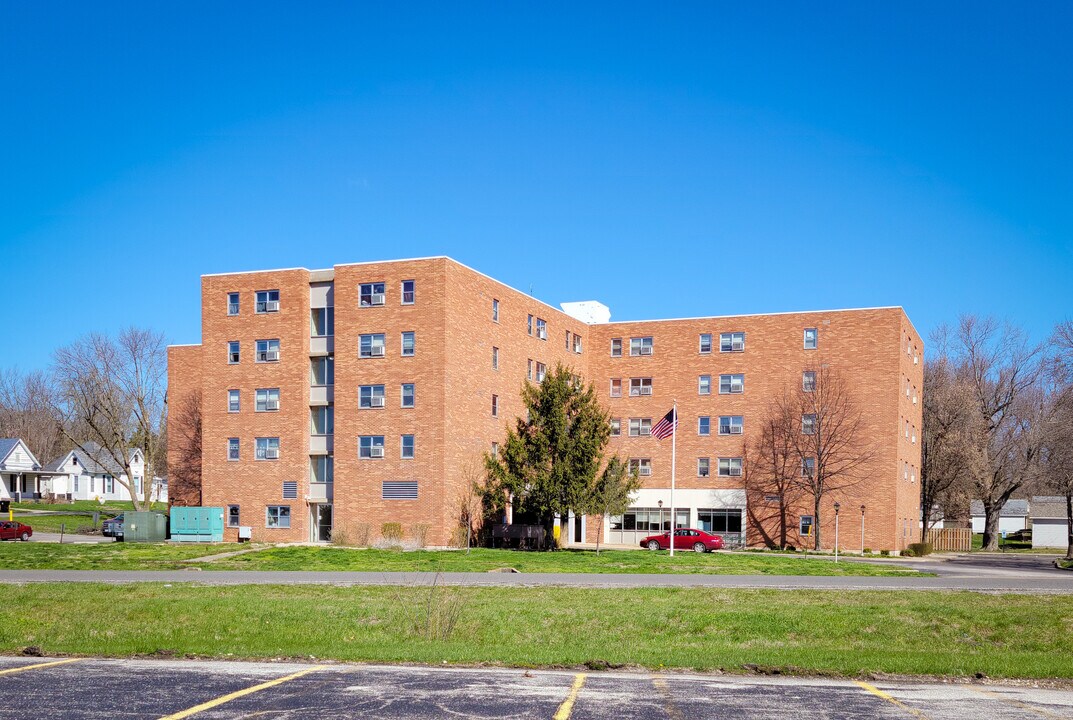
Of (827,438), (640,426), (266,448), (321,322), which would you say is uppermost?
(321,322)

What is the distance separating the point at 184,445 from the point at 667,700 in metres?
63.1

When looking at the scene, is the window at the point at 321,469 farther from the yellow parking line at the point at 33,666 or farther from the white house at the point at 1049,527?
the white house at the point at 1049,527

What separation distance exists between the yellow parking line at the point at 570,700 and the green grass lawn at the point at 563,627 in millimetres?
1526

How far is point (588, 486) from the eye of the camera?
5512 cm

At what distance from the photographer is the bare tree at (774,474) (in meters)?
66.2

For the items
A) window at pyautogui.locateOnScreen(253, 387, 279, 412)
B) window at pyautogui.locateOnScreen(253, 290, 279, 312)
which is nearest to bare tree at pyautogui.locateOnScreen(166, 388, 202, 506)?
window at pyautogui.locateOnScreen(253, 387, 279, 412)

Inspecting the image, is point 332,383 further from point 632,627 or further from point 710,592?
point 632,627

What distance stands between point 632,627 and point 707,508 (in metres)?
48.0

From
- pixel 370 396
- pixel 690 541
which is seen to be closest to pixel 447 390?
pixel 370 396

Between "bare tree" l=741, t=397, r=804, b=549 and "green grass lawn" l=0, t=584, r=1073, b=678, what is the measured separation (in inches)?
1576

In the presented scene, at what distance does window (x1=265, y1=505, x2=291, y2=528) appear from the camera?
57656 mm

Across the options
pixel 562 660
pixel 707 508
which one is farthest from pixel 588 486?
pixel 562 660

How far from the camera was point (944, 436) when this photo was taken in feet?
280

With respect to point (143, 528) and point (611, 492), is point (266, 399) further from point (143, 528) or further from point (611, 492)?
point (611, 492)
